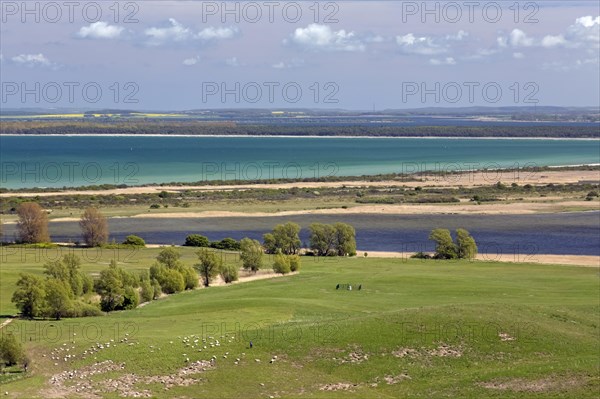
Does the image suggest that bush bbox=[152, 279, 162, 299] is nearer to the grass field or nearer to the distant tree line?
the grass field

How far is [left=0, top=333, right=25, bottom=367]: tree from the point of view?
3203cm

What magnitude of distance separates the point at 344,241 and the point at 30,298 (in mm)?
31358

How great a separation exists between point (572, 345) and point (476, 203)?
70.6m

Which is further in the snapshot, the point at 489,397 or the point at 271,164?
the point at 271,164

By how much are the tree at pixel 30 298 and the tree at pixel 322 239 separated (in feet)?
98.5

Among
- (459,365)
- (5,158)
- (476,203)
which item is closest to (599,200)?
(476,203)

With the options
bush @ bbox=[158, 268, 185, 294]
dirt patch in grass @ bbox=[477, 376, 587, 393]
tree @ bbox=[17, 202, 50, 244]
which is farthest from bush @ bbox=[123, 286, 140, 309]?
tree @ bbox=[17, 202, 50, 244]

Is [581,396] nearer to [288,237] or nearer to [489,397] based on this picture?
[489,397]

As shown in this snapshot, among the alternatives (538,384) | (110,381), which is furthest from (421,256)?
(110,381)

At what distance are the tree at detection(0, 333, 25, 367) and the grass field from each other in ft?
1.98

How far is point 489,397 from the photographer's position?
98.6ft

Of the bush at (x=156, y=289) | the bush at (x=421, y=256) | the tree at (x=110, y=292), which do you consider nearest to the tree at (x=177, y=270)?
the bush at (x=156, y=289)

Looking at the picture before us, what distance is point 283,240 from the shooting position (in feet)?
220

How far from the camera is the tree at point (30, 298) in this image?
4022cm
